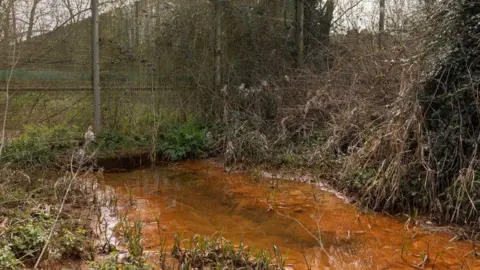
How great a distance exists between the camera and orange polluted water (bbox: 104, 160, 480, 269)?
418 centimetres

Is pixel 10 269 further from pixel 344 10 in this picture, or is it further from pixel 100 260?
pixel 344 10

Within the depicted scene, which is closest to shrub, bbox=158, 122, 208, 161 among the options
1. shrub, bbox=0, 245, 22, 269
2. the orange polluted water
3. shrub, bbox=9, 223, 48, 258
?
the orange polluted water

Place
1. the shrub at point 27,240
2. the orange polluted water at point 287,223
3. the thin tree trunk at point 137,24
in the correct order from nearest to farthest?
the shrub at point 27,240 < the orange polluted water at point 287,223 < the thin tree trunk at point 137,24

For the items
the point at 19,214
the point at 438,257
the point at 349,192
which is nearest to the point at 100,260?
the point at 19,214

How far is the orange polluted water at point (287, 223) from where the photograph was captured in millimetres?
4184

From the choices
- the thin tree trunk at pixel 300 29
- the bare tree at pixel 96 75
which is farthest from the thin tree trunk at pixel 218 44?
the bare tree at pixel 96 75

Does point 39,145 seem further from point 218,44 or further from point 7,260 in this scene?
point 218,44

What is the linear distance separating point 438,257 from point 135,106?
6.28 metres

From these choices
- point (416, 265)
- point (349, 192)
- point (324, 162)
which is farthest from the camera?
point (324, 162)

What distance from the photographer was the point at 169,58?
30.2 ft

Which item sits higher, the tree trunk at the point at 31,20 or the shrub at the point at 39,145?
the tree trunk at the point at 31,20

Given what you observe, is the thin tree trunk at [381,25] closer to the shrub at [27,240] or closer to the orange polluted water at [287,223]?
the orange polluted water at [287,223]

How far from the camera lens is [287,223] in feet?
16.9

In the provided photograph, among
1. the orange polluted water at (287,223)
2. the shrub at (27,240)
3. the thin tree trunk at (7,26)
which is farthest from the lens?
the thin tree trunk at (7,26)
